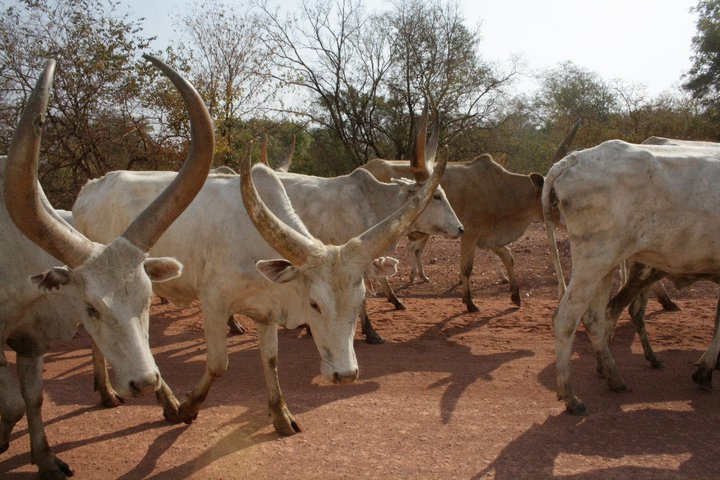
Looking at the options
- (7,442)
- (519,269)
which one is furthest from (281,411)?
(519,269)

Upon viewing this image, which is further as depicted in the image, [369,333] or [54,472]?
[369,333]

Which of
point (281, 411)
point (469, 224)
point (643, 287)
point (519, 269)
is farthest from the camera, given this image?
point (519, 269)

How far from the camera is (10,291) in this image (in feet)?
13.5

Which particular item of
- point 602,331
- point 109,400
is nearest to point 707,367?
point 602,331

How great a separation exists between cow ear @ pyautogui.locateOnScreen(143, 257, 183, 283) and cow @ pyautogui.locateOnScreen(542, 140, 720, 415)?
3213 mm

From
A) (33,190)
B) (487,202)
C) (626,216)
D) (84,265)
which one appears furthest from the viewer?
(487,202)

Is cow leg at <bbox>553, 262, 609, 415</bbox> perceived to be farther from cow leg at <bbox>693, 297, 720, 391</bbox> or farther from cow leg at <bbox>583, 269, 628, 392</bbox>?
cow leg at <bbox>693, 297, 720, 391</bbox>

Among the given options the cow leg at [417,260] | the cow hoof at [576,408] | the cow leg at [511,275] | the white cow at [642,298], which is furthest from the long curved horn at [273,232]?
the cow leg at [417,260]

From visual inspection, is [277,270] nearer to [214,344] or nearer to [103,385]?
[214,344]

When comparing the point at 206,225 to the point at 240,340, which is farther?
the point at 240,340

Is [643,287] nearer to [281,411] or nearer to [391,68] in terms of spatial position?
[281,411]

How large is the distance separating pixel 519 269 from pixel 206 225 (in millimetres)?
8273

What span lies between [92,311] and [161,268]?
0.47m

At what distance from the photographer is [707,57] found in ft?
74.7
